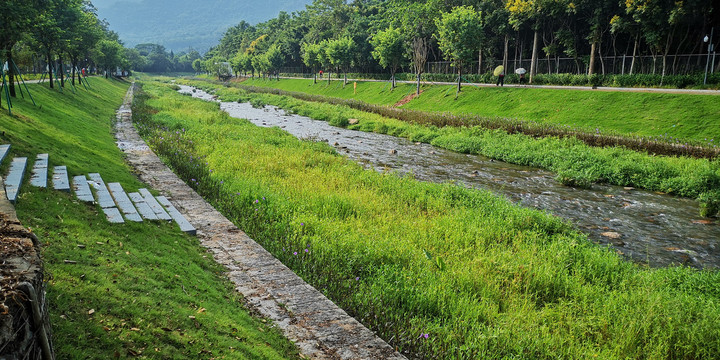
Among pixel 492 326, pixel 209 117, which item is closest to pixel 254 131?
pixel 209 117

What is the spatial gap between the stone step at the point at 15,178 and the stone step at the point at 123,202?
1531 mm

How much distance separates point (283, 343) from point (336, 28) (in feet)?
270

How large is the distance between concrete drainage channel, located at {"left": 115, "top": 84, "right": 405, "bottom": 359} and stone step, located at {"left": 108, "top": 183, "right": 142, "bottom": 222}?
107 cm

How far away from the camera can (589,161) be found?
1777 cm

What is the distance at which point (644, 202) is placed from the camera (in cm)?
1437

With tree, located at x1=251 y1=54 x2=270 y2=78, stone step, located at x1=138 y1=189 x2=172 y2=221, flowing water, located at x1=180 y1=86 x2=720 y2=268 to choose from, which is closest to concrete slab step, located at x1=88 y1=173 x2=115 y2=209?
stone step, located at x1=138 y1=189 x2=172 y2=221

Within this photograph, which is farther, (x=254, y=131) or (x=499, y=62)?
(x=499, y=62)

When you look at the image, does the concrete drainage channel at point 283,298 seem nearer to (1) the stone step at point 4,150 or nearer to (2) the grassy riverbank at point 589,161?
(1) the stone step at point 4,150

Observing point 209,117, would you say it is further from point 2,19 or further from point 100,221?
point 100,221

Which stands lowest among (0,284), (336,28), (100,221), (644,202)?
(644,202)

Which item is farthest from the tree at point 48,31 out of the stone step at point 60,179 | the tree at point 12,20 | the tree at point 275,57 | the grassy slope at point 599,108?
the tree at point 275,57

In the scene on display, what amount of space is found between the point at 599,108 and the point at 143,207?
2709cm

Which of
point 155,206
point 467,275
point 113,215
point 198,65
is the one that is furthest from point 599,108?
point 198,65

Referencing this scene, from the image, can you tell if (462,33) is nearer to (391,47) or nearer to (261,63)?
(391,47)
